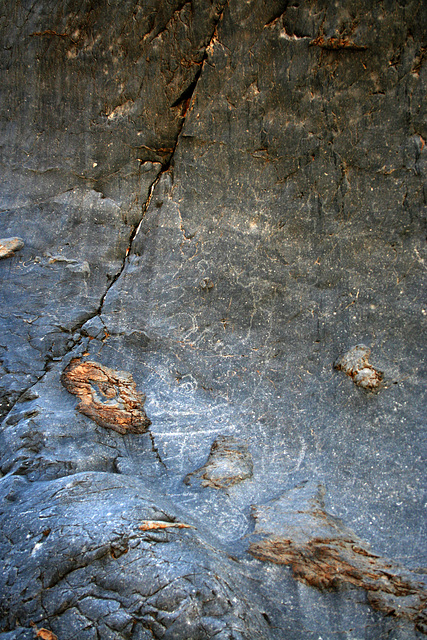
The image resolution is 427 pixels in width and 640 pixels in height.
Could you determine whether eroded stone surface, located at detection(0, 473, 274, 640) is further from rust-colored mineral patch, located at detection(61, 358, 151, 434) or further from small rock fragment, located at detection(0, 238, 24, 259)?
small rock fragment, located at detection(0, 238, 24, 259)

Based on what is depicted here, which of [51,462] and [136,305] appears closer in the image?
[51,462]

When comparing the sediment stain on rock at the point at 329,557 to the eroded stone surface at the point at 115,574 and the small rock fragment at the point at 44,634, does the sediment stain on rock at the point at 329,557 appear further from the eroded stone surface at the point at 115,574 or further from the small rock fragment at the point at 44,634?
the small rock fragment at the point at 44,634

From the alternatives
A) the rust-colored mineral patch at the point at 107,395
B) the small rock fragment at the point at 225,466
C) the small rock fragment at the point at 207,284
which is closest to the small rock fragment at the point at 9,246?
the rust-colored mineral patch at the point at 107,395

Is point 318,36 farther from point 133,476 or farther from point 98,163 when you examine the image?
point 133,476

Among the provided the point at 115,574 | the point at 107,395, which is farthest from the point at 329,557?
the point at 107,395

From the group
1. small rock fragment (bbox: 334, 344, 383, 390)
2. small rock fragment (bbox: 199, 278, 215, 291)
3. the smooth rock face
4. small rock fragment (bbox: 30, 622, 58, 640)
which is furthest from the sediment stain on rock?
small rock fragment (bbox: 199, 278, 215, 291)

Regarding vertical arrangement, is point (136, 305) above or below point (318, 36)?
below

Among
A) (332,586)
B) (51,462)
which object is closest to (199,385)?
(51,462)
